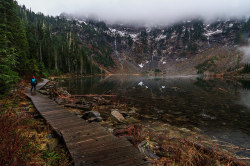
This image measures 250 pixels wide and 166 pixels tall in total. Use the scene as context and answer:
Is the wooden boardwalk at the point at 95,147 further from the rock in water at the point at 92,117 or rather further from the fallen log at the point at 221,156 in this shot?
the fallen log at the point at 221,156

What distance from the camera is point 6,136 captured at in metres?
3.30

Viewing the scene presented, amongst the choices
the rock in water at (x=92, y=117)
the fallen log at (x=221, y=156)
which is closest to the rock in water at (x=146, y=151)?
the fallen log at (x=221, y=156)

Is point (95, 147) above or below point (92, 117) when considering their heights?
above

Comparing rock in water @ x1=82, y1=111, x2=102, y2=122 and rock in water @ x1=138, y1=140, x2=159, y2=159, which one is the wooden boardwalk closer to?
rock in water @ x1=138, y1=140, x2=159, y2=159

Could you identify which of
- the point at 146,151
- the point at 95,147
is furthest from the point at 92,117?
the point at 146,151

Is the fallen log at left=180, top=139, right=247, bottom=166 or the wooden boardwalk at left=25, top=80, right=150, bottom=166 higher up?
the wooden boardwalk at left=25, top=80, right=150, bottom=166

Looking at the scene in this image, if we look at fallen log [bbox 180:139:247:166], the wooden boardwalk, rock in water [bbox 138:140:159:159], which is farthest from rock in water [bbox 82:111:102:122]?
fallen log [bbox 180:139:247:166]

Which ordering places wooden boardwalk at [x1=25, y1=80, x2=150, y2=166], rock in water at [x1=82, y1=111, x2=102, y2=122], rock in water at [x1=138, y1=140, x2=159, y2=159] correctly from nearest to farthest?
wooden boardwalk at [x1=25, y1=80, x2=150, y2=166] < rock in water at [x1=138, y1=140, x2=159, y2=159] < rock in water at [x1=82, y1=111, x2=102, y2=122]

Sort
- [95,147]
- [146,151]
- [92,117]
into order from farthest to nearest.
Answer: [92,117] → [146,151] → [95,147]

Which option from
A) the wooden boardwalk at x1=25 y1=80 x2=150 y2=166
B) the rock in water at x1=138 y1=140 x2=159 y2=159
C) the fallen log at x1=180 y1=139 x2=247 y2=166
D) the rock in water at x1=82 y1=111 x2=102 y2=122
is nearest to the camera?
the wooden boardwalk at x1=25 y1=80 x2=150 y2=166

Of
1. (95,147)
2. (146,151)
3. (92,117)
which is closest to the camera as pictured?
(95,147)

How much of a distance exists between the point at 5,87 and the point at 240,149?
47.6ft

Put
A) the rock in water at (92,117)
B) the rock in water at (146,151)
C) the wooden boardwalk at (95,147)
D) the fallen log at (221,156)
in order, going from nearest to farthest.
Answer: the wooden boardwalk at (95,147), the fallen log at (221,156), the rock in water at (146,151), the rock in water at (92,117)

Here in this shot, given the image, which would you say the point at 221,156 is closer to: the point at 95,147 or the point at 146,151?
the point at 146,151
